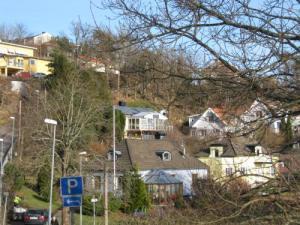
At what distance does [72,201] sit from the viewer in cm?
1662

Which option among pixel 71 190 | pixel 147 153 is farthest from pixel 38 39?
pixel 71 190

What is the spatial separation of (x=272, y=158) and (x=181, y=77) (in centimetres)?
110

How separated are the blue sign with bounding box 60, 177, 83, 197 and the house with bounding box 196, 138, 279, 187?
11391 millimetres

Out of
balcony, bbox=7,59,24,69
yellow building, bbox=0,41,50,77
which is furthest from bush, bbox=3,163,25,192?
balcony, bbox=7,59,24,69

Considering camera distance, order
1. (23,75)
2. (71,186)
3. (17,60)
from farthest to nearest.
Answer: (17,60) → (23,75) → (71,186)

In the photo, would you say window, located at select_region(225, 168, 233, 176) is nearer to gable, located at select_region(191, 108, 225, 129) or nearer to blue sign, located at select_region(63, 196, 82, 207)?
gable, located at select_region(191, 108, 225, 129)

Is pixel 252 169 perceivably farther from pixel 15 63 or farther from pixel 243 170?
pixel 15 63

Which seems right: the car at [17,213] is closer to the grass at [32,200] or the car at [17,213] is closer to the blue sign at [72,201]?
the grass at [32,200]

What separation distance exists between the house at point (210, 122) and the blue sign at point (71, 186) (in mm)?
11434

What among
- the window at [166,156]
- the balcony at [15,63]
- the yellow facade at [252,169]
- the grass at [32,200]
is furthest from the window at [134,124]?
the yellow facade at [252,169]

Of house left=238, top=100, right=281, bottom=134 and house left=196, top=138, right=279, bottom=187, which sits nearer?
house left=196, top=138, right=279, bottom=187

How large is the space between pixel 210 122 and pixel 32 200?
150 feet

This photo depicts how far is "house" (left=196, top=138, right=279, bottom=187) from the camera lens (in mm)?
5070

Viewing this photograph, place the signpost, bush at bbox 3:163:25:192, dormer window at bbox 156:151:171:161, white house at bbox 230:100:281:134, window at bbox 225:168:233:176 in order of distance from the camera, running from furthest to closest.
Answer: dormer window at bbox 156:151:171:161 → bush at bbox 3:163:25:192 → the signpost → white house at bbox 230:100:281:134 → window at bbox 225:168:233:176
